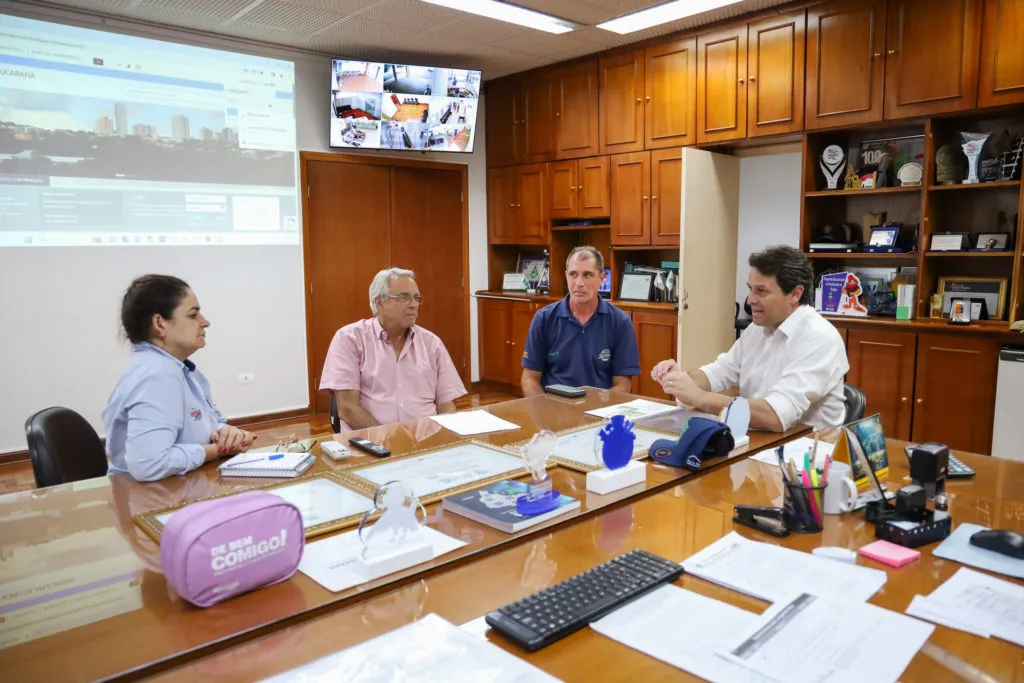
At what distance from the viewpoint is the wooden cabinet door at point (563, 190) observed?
5605mm

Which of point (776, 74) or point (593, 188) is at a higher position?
point (776, 74)

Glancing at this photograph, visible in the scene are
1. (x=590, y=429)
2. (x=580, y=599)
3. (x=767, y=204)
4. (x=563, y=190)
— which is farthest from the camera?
(x=767, y=204)

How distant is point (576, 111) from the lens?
18.1ft

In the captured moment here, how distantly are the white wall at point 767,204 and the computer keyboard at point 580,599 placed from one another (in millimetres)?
5019

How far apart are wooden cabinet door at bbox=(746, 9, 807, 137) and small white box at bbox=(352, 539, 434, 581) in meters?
3.95

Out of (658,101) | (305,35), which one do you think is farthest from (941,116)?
(305,35)

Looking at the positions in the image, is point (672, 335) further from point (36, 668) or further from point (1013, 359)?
point (36, 668)

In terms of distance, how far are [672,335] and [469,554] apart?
12.8 feet

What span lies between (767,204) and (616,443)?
5.11m

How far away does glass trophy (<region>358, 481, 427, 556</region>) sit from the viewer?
1205 mm

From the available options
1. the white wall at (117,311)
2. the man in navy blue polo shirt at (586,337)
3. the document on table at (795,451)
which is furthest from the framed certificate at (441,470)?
the white wall at (117,311)

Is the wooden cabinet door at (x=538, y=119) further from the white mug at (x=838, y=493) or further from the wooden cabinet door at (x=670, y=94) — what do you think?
the white mug at (x=838, y=493)

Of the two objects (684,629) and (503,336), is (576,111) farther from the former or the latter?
(684,629)

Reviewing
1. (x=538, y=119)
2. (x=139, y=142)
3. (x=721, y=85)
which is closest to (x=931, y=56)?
(x=721, y=85)
